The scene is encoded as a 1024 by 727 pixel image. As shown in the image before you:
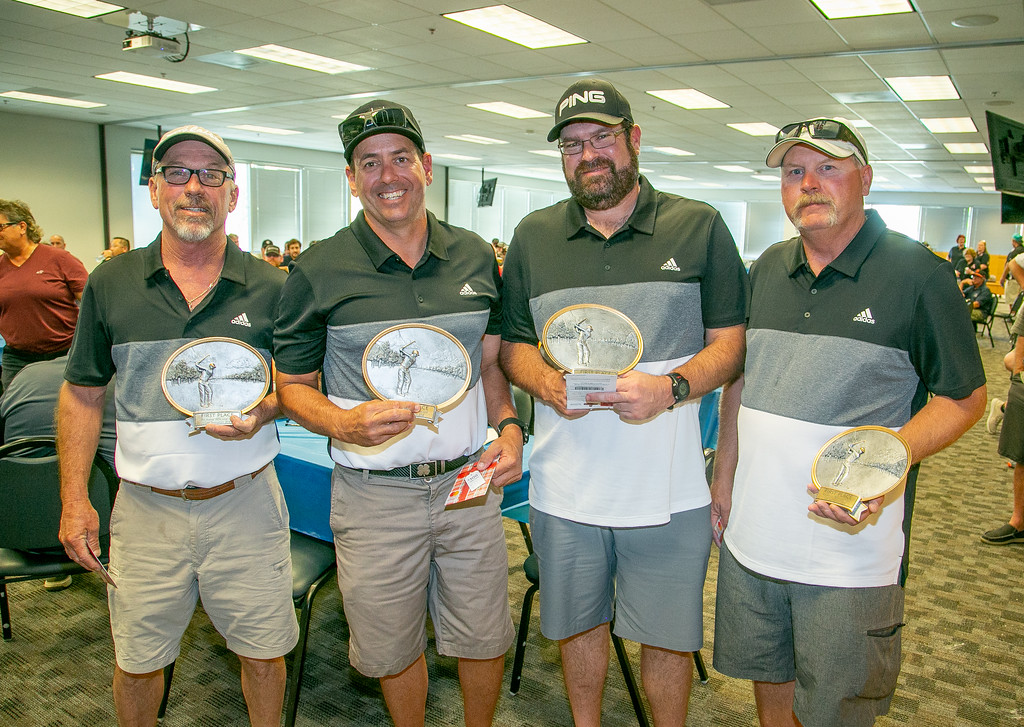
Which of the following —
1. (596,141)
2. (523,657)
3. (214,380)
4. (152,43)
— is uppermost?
(152,43)

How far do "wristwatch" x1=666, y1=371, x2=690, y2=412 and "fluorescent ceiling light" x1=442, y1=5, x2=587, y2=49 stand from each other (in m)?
5.08

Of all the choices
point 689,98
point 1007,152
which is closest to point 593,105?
point 1007,152

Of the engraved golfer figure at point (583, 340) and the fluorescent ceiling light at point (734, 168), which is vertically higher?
the fluorescent ceiling light at point (734, 168)

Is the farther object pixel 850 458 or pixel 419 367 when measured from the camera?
pixel 419 367

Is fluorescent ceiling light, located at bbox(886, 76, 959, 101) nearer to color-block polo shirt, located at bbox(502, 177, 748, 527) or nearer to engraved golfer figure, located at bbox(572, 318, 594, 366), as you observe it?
color-block polo shirt, located at bbox(502, 177, 748, 527)

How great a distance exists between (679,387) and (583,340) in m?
0.24

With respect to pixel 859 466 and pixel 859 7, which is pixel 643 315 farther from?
pixel 859 7

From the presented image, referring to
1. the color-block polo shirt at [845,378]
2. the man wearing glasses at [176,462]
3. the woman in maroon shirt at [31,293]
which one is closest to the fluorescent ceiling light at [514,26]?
the woman in maroon shirt at [31,293]

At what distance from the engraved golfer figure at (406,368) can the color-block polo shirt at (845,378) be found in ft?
2.61

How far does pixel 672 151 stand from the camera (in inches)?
589

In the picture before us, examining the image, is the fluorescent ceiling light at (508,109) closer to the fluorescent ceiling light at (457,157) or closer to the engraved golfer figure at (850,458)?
the fluorescent ceiling light at (457,157)

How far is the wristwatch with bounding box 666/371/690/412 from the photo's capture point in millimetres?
1643

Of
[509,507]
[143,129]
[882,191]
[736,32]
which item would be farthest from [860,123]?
[882,191]

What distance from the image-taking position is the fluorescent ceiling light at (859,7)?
17.9ft
